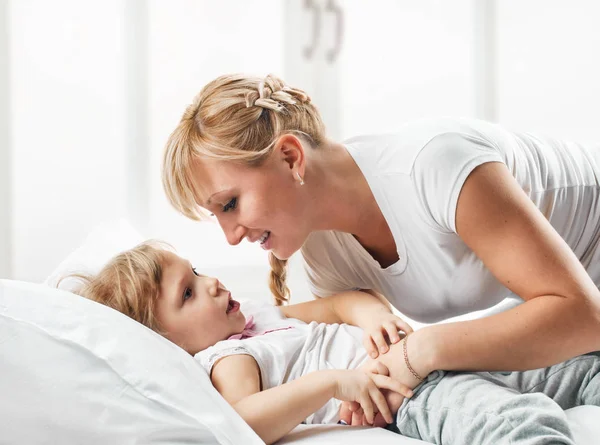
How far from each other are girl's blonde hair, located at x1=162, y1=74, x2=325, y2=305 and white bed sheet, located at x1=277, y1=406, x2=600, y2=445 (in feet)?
1.61

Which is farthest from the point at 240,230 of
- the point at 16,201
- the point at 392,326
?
the point at 16,201

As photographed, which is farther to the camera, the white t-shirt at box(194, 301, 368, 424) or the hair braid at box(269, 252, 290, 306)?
the hair braid at box(269, 252, 290, 306)

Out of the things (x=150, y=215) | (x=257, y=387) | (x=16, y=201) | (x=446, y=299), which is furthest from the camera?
(x=150, y=215)

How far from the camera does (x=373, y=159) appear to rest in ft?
4.48

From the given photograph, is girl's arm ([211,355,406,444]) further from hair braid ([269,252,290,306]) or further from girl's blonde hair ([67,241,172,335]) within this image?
hair braid ([269,252,290,306])

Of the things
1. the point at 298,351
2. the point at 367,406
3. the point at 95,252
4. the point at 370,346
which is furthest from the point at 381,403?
the point at 95,252

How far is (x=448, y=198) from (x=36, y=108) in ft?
5.29

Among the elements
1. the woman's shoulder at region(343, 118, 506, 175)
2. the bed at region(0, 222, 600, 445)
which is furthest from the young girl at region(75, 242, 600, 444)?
the woman's shoulder at region(343, 118, 506, 175)

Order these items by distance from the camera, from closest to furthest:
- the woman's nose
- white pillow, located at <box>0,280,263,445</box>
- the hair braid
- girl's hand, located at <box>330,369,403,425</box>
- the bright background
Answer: white pillow, located at <box>0,280,263,445</box> < girl's hand, located at <box>330,369,403,425</box> < the woman's nose < the hair braid < the bright background

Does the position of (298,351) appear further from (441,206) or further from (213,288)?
(441,206)

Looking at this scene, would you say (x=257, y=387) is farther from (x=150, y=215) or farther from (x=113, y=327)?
(x=150, y=215)

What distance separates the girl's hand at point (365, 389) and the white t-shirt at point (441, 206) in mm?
301

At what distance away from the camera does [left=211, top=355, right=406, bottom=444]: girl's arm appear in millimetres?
1012

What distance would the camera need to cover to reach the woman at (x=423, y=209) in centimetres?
111
